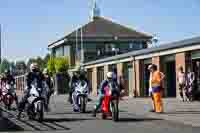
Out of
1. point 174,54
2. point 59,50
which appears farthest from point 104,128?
point 59,50

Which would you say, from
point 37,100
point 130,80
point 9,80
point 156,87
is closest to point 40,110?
point 37,100

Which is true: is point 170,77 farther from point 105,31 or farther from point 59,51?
point 59,51

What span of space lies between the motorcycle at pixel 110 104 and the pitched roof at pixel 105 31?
243 feet

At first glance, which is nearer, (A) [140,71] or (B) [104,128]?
(B) [104,128]

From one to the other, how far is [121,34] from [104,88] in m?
80.1

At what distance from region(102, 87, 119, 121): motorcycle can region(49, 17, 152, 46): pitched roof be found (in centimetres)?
7408

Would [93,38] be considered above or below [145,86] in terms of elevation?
above

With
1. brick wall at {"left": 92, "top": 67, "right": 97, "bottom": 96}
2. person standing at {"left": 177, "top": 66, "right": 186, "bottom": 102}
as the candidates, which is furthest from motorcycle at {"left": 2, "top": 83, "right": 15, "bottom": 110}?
brick wall at {"left": 92, "top": 67, "right": 97, "bottom": 96}

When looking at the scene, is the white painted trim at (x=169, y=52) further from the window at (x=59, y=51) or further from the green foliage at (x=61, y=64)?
the window at (x=59, y=51)

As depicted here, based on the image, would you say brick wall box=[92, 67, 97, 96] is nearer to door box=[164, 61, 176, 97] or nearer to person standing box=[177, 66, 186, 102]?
door box=[164, 61, 176, 97]

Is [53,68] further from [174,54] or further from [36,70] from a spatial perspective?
[36,70]

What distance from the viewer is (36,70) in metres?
17.4

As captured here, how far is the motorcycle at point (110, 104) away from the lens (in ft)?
55.7

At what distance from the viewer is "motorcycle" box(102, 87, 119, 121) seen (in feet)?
55.7
